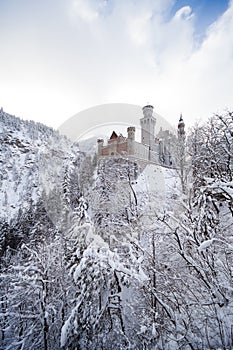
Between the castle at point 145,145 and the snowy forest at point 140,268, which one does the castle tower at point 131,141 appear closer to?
the castle at point 145,145

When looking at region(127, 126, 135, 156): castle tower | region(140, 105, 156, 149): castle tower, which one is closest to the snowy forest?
region(127, 126, 135, 156): castle tower

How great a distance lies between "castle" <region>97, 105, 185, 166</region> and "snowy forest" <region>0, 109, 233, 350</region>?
15.1 m

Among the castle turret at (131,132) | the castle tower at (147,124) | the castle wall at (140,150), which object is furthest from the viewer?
the castle tower at (147,124)

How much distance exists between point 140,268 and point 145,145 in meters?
37.3

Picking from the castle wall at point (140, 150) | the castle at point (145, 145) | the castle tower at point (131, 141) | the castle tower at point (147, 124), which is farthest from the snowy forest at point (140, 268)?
the castle tower at point (147, 124)

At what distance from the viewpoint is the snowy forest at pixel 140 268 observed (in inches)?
210

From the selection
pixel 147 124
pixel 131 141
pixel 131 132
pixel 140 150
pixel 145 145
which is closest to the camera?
pixel 131 141

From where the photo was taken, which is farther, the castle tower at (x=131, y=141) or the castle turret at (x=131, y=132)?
the castle turret at (x=131, y=132)

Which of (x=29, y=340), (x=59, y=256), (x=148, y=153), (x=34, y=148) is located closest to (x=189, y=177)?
(x=59, y=256)

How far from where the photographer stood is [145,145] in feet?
137

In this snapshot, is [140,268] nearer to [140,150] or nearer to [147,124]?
[140,150]

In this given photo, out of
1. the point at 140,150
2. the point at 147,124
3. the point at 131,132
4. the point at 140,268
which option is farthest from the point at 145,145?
the point at 140,268

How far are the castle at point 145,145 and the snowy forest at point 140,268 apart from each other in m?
15.1

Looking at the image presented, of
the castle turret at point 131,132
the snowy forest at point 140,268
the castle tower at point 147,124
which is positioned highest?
the castle tower at point 147,124
